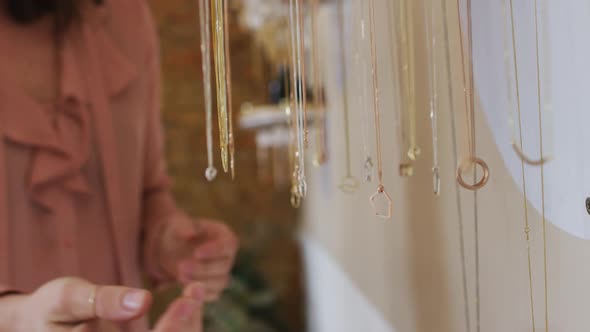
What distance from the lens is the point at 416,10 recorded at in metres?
0.51

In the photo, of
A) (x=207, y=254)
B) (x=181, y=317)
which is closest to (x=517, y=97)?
(x=181, y=317)

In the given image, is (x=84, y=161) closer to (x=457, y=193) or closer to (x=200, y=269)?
(x=200, y=269)

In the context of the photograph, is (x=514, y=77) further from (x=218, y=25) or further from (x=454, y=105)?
(x=218, y=25)

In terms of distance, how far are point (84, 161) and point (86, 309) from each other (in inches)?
17.8

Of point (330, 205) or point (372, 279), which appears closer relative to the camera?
point (372, 279)

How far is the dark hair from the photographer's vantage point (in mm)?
772

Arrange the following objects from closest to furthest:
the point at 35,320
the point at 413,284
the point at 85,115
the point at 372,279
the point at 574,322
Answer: the point at 574,322, the point at 35,320, the point at 413,284, the point at 85,115, the point at 372,279

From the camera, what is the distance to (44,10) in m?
0.80

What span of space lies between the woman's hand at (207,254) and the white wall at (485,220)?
0.21 metres

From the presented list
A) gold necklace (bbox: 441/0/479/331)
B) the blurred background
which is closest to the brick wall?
the blurred background

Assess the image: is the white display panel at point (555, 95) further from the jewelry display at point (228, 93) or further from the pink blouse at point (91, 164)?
the pink blouse at point (91, 164)

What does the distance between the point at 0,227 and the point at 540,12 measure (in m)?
0.66

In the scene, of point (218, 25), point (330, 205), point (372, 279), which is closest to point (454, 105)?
point (218, 25)

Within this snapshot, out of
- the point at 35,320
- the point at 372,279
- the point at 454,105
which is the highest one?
the point at 454,105
